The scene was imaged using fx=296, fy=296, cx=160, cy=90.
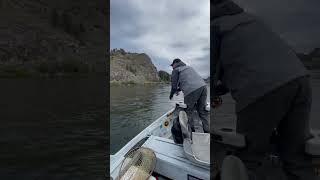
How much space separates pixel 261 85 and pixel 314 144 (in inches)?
8.5

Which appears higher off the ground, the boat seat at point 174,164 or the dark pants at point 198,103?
the dark pants at point 198,103

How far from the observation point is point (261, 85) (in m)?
0.89

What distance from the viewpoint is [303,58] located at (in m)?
0.85

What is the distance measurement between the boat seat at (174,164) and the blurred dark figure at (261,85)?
108 centimetres

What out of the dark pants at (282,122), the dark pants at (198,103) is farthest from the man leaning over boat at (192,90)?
the dark pants at (282,122)

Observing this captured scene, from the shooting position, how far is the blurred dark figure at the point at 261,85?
A: 86 centimetres

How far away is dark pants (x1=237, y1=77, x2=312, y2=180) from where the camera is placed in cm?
86

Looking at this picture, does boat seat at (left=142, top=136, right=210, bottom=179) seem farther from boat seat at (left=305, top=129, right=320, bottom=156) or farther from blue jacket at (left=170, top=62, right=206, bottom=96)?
boat seat at (left=305, top=129, right=320, bottom=156)
